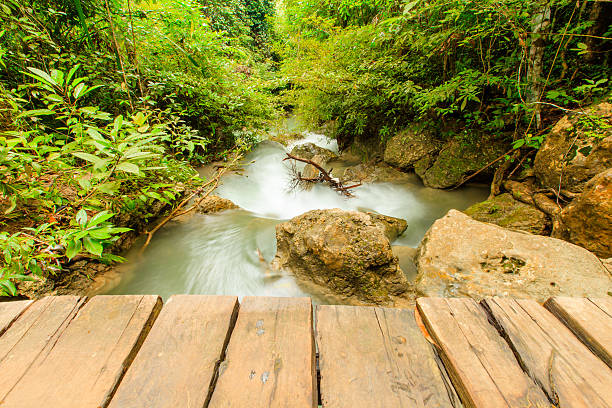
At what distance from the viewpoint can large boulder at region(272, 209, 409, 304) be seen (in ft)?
7.64

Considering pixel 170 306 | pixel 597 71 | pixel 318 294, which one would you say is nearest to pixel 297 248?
pixel 318 294

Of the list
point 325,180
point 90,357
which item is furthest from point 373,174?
point 90,357

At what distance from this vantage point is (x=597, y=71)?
10.2 ft

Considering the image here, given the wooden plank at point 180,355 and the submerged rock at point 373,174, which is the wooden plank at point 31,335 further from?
the submerged rock at point 373,174

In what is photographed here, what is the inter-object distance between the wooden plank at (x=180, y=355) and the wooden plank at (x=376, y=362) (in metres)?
0.36

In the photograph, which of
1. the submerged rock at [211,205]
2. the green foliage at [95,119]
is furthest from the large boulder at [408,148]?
the submerged rock at [211,205]

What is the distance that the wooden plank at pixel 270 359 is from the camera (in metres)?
0.64

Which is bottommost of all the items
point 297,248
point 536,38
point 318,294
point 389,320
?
point 318,294

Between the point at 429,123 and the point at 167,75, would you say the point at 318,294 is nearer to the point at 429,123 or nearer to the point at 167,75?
the point at 167,75

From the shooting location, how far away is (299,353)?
762 mm

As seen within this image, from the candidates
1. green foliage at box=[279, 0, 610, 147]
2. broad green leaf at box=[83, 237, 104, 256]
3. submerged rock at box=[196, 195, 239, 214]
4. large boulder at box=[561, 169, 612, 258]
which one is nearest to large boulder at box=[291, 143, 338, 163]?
green foliage at box=[279, 0, 610, 147]

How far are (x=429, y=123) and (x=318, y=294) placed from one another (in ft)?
15.1

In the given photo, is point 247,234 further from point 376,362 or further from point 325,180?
point 376,362

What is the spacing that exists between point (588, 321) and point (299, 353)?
1.10 meters
